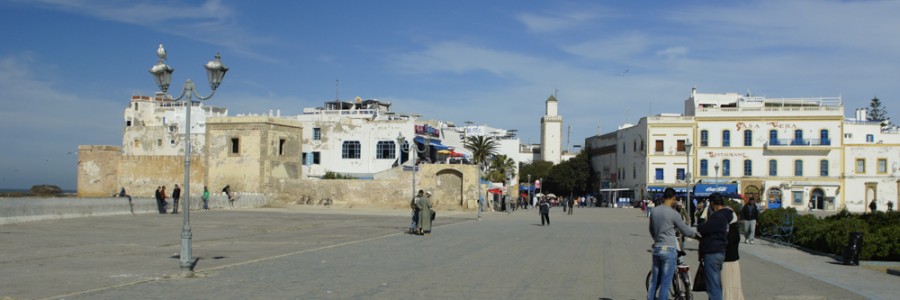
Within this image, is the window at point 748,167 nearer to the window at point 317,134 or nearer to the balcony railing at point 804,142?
the balcony railing at point 804,142

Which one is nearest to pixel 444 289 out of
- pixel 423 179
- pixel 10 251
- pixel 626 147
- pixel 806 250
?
pixel 10 251

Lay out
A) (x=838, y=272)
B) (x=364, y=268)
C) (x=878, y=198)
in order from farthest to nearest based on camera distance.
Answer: (x=878, y=198), (x=838, y=272), (x=364, y=268)

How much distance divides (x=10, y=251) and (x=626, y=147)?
71275mm

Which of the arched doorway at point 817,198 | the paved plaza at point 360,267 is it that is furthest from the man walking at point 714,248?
the arched doorway at point 817,198

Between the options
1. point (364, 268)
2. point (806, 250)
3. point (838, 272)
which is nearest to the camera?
point (364, 268)

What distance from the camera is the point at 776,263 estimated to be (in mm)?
18984

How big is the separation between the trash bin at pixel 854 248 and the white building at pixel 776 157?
52.5 meters

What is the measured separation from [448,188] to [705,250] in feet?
151

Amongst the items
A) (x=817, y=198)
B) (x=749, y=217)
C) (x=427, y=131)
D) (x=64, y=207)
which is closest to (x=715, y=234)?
(x=749, y=217)

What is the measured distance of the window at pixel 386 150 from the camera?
2562 inches

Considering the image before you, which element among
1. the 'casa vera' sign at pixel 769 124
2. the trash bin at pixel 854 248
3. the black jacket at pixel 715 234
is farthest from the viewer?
the 'casa vera' sign at pixel 769 124

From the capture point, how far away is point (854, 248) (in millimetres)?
18328

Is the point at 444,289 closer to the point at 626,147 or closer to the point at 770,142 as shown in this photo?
the point at 770,142

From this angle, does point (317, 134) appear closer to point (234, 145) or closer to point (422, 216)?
point (234, 145)
